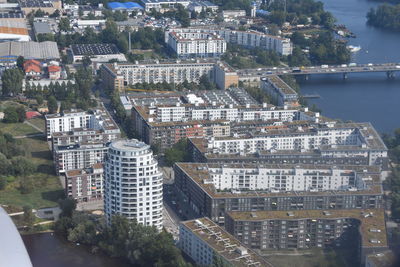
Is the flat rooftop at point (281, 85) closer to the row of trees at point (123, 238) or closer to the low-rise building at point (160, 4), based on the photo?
the row of trees at point (123, 238)

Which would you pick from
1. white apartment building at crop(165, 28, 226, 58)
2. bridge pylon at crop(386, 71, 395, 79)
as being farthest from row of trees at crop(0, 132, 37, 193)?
bridge pylon at crop(386, 71, 395, 79)

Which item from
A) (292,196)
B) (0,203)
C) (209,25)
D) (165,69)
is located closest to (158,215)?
(292,196)

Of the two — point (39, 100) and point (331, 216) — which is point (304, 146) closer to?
point (331, 216)

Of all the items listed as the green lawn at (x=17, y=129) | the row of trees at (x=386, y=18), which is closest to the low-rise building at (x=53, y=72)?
the green lawn at (x=17, y=129)

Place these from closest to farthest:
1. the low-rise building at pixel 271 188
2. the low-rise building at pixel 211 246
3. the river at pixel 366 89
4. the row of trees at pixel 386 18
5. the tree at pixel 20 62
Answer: the low-rise building at pixel 211 246 < the low-rise building at pixel 271 188 < the river at pixel 366 89 < the tree at pixel 20 62 < the row of trees at pixel 386 18

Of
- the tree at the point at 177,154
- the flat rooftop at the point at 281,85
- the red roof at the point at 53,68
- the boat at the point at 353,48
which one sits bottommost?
the boat at the point at 353,48

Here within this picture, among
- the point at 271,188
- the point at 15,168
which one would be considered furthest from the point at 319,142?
the point at 15,168

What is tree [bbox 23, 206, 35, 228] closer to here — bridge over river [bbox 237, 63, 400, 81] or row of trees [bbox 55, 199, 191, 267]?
row of trees [bbox 55, 199, 191, 267]
